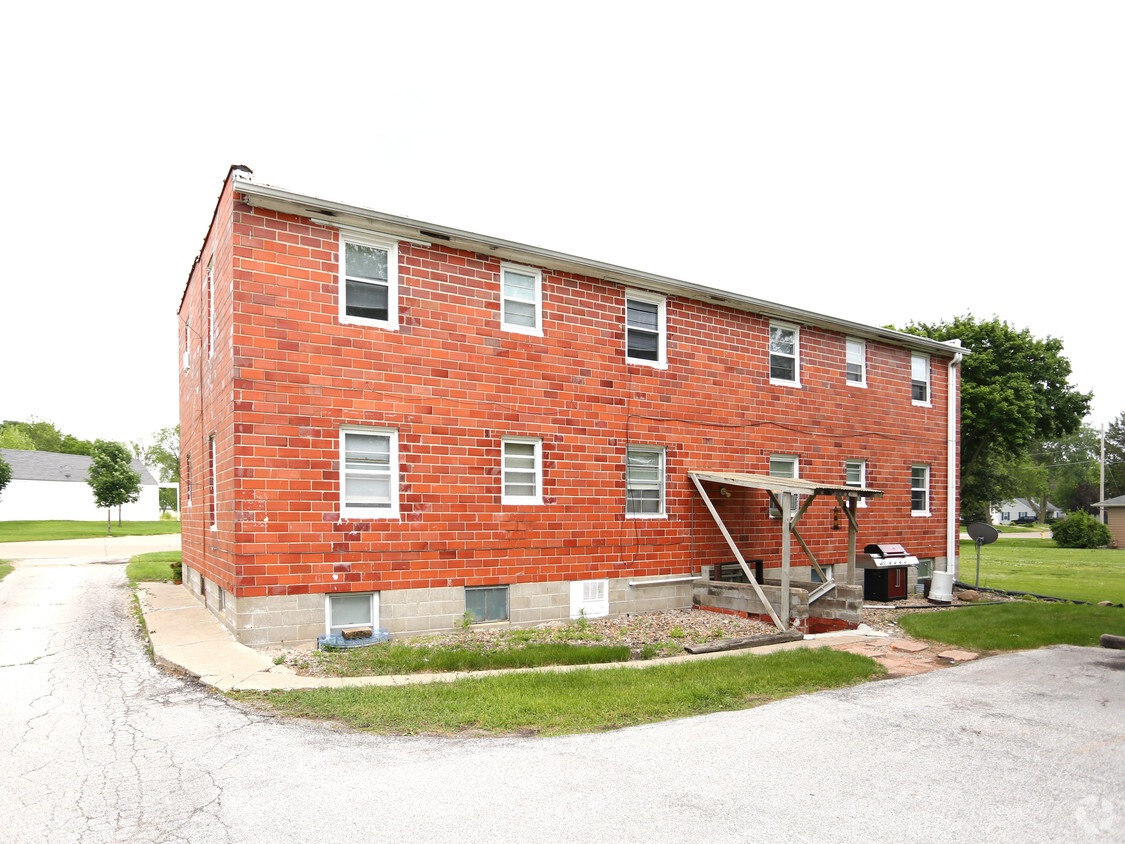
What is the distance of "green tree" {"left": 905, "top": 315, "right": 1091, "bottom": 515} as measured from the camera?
1393 inches

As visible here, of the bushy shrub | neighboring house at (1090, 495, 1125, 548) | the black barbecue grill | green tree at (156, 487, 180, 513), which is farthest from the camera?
green tree at (156, 487, 180, 513)

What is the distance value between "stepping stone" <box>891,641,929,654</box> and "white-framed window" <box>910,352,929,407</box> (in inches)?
366

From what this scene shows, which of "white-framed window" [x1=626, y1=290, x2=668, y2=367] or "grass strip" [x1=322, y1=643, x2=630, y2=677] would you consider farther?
"white-framed window" [x1=626, y1=290, x2=668, y2=367]

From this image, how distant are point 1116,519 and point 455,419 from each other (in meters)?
47.5

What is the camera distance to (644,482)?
45.8 feet

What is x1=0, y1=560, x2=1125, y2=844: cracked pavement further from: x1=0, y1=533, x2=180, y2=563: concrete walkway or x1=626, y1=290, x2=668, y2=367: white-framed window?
x1=0, y1=533, x2=180, y2=563: concrete walkway

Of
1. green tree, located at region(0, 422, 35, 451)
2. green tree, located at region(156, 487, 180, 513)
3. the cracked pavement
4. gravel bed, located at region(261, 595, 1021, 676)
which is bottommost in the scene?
green tree, located at region(156, 487, 180, 513)

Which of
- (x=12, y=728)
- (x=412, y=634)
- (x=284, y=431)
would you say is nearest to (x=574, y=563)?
(x=412, y=634)

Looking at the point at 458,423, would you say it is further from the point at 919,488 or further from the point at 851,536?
the point at 919,488

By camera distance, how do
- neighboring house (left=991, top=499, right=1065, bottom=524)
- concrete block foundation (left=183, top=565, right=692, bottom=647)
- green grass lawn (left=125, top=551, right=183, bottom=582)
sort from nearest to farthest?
concrete block foundation (left=183, top=565, right=692, bottom=647) → green grass lawn (left=125, top=551, right=183, bottom=582) → neighboring house (left=991, top=499, right=1065, bottom=524)

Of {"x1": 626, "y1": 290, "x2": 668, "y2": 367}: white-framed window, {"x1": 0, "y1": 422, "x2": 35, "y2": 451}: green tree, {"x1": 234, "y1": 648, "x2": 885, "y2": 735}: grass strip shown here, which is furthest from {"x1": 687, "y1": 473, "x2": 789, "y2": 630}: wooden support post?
{"x1": 0, "y1": 422, "x2": 35, "y2": 451}: green tree

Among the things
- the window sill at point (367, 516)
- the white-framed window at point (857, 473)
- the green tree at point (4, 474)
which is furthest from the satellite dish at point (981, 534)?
the green tree at point (4, 474)

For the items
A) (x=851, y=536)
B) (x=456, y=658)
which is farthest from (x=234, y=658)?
Answer: (x=851, y=536)

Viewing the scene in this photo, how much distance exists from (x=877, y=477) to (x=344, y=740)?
15.2 metres
